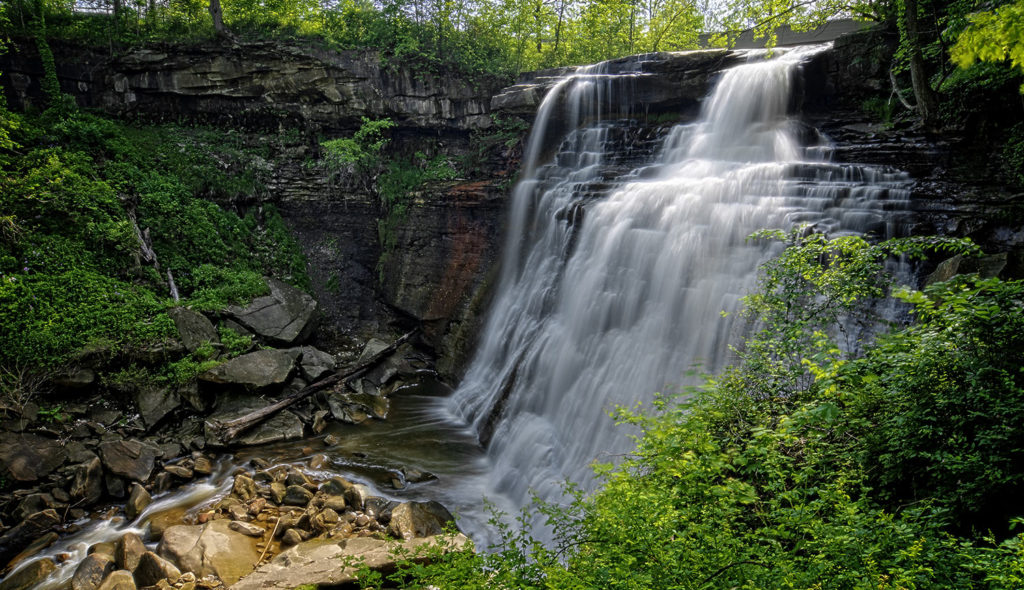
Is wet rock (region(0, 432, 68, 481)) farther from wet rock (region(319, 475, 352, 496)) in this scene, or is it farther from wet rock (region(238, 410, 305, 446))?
wet rock (region(319, 475, 352, 496))

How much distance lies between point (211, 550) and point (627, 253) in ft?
30.0

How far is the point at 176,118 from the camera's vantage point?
17344mm

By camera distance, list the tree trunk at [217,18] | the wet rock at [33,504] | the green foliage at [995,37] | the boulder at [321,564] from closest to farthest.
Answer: the green foliage at [995,37] < the boulder at [321,564] < the wet rock at [33,504] < the tree trunk at [217,18]

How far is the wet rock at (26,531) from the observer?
24.6ft

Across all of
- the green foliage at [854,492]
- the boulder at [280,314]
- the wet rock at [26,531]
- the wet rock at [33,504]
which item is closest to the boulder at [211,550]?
the wet rock at [26,531]

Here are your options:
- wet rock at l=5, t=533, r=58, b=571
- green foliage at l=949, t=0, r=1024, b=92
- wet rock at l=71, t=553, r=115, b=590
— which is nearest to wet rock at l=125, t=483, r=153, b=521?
wet rock at l=5, t=533, r=58, b=571

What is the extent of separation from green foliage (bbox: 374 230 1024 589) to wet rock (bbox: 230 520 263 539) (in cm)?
522

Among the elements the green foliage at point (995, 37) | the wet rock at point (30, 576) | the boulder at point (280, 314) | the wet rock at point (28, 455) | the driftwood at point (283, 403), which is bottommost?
the wet rock at point (30, 576)

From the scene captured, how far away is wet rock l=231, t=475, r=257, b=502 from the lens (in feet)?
28.3

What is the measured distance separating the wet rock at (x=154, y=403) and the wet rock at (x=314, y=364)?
9.25ft

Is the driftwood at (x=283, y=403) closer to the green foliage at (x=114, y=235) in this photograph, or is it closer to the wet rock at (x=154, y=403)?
the wet rock at (x=154, y=403)

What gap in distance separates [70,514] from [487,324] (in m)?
9.41

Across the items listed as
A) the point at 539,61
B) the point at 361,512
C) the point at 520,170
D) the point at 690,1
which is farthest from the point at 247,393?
the point at 690,1

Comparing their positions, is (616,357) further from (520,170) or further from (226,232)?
(226,232)
